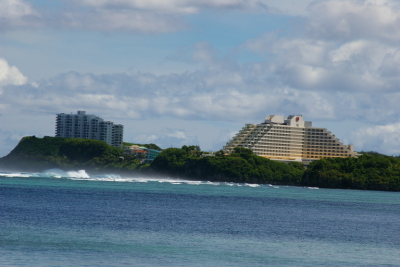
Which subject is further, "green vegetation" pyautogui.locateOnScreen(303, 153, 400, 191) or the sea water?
"green vegetation" pyautogui.locateOnScreen(303, 153, 400, 191)

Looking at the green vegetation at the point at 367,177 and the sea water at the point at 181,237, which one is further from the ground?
the green vegetation at the point at 367,177

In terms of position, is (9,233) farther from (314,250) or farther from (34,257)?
(314,250)

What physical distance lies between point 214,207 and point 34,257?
43.8m

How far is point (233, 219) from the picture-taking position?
6294cm

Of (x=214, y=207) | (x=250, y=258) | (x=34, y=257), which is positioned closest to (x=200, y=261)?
(x=250, y=258)

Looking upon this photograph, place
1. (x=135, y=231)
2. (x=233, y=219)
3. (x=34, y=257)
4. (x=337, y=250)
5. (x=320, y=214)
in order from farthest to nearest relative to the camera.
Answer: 1. (x=320, y=214)
2. (x=233, y=219)
3. (x=135, y=231)
4. (x=337, y=250)
5. (x=34, y=257)

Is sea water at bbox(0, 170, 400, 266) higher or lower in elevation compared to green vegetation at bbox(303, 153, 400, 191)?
lower

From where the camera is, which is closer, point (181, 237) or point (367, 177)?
point (181, 237)

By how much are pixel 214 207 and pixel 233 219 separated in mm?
15636

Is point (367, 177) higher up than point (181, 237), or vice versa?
point (367, 177)

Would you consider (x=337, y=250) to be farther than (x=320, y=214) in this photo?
No

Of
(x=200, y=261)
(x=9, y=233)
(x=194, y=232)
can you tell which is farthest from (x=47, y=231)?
(x=200, y=261)

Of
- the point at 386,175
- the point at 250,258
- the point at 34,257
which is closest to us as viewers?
the point at 34,257

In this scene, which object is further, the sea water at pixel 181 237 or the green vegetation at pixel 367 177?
the green vegetation at pixel 367 177
